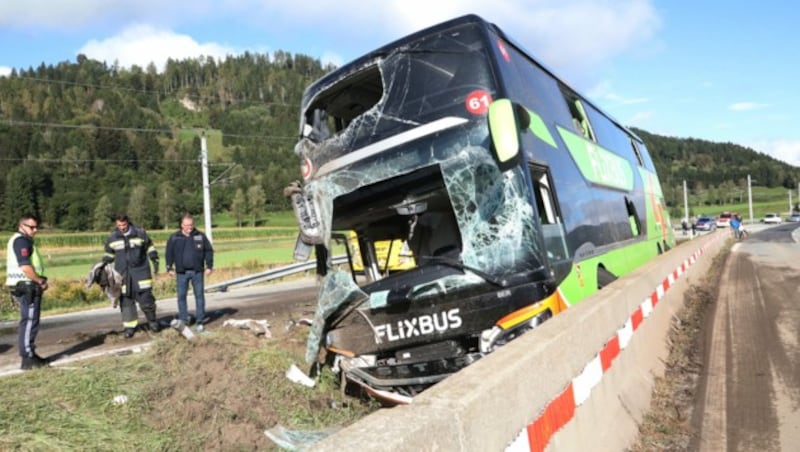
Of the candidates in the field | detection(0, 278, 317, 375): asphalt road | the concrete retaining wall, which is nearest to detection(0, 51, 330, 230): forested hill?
detection(0, 278, 317, 375): asphalt road

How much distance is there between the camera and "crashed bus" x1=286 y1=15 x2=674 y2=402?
434cm

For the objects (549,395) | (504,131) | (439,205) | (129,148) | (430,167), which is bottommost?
(549,395)

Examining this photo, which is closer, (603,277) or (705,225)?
(603,277)

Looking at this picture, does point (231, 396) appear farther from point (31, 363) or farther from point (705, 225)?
point (705, 225)

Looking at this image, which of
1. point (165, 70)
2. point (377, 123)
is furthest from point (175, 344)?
point (165, 70)

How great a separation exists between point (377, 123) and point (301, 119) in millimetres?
1270

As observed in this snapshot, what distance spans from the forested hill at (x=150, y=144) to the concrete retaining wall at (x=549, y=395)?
199ft

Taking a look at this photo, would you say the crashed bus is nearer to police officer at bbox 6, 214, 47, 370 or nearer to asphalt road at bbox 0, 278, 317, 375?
police officer at bbox 6, 214, 47, 370

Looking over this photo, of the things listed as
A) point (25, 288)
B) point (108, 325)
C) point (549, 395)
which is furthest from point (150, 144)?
point (549, 395)

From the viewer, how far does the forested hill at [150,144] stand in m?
82.3

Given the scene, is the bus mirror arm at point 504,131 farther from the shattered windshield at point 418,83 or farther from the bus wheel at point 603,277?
the bus wheel at point 603,277

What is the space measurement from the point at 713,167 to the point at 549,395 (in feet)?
572

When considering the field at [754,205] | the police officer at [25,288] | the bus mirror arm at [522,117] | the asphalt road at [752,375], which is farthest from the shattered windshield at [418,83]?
the field at [754,205]

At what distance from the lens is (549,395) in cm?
275
